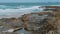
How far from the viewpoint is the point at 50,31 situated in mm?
8086

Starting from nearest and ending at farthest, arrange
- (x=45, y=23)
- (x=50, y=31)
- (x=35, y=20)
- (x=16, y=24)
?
(x=50, y=31)
(x=45, y=23)
(x=35, y=20)
(x=16, y=24)

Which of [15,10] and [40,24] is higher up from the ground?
[40,24]

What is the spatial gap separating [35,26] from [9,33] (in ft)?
4.66

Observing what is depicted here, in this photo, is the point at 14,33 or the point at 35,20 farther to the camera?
the point at 35,20

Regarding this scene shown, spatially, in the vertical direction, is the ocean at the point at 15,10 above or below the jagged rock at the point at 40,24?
below

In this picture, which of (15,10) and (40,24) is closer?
(40,24)

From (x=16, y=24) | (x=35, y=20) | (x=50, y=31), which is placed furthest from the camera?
(x=16, y=24)

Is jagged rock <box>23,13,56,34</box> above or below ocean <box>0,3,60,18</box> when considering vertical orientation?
above

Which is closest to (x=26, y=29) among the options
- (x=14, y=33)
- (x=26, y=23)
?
(x=26, y=23)

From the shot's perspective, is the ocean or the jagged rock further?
the ocean

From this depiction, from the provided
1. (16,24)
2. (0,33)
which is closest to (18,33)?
(0,33)

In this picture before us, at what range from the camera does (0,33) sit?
870 centimetres

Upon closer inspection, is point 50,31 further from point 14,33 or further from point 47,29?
point 14,33

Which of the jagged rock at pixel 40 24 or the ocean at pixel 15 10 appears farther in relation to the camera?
the ocean at pixel 15 10
